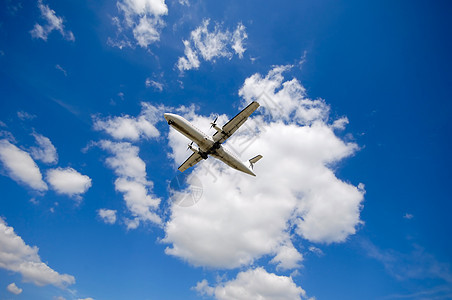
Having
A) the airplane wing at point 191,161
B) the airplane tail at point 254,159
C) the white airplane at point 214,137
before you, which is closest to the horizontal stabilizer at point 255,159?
the airplane tail at point 254,159

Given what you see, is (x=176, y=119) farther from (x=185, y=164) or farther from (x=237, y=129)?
(x=185, y=164)

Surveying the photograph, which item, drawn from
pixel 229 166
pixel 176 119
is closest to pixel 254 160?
pixel 229 166

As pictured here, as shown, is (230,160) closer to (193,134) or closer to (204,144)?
(204,144)

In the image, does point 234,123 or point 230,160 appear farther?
point 230,160

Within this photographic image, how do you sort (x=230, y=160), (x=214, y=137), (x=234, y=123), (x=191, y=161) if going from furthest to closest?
1. (x=191, y=161)
2. (x=230, y=160)
3. (x=214, y=137)
4. (x=234, y=123)

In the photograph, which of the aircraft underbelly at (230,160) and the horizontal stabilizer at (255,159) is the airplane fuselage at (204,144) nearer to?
the aircraft underbelly at (230,160)

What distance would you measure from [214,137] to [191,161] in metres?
7.90

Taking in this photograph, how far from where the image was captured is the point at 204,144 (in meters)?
35.9

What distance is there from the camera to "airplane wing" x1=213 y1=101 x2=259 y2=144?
111 ft

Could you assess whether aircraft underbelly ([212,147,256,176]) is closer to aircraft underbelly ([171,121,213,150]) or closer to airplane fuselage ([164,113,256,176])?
airplane fuselage ([164,113,256,176])

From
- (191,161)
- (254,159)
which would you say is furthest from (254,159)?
(191,161)

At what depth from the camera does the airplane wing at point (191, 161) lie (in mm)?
40438

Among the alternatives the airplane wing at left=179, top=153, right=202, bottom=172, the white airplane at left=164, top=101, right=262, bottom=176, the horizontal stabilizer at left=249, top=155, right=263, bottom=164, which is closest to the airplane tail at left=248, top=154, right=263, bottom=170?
the horizontal stabilizer at left=249, top=155, right=263, bottom=164

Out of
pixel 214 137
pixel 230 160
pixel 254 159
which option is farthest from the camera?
pixel 254 159
